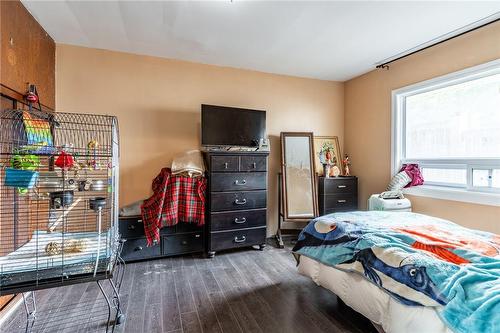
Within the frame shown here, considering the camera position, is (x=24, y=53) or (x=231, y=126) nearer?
(x=24, y=53)

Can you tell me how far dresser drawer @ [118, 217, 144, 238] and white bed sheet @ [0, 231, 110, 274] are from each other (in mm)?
1038

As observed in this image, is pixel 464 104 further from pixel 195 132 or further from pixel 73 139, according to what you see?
pixel 73 139

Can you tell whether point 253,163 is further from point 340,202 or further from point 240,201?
point 340,202

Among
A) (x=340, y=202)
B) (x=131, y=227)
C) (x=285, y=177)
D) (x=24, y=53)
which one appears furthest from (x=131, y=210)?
(x=340, y=202)

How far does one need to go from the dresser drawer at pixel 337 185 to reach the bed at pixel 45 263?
2.80 meters

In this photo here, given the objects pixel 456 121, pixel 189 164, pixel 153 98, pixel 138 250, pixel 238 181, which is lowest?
pixel 138 250

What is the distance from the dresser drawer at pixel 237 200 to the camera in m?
2.84

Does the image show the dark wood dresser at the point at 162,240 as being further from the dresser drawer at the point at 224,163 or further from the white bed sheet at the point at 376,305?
the white bed sheet at the point at 376,305

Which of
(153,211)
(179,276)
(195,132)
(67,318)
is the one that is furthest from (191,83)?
(67,318)

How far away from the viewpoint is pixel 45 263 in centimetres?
131

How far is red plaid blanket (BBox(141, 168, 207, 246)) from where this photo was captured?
8.59 ft

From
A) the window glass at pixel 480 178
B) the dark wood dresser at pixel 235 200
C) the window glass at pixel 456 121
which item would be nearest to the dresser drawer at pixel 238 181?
the dark wood dresser at pixel 235 200

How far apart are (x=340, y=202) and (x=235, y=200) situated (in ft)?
5.46

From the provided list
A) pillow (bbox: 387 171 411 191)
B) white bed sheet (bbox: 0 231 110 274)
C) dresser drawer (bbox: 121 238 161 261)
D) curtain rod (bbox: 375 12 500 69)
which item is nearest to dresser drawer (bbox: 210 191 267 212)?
dresser drawer (bbox: 121 238 161 261)
